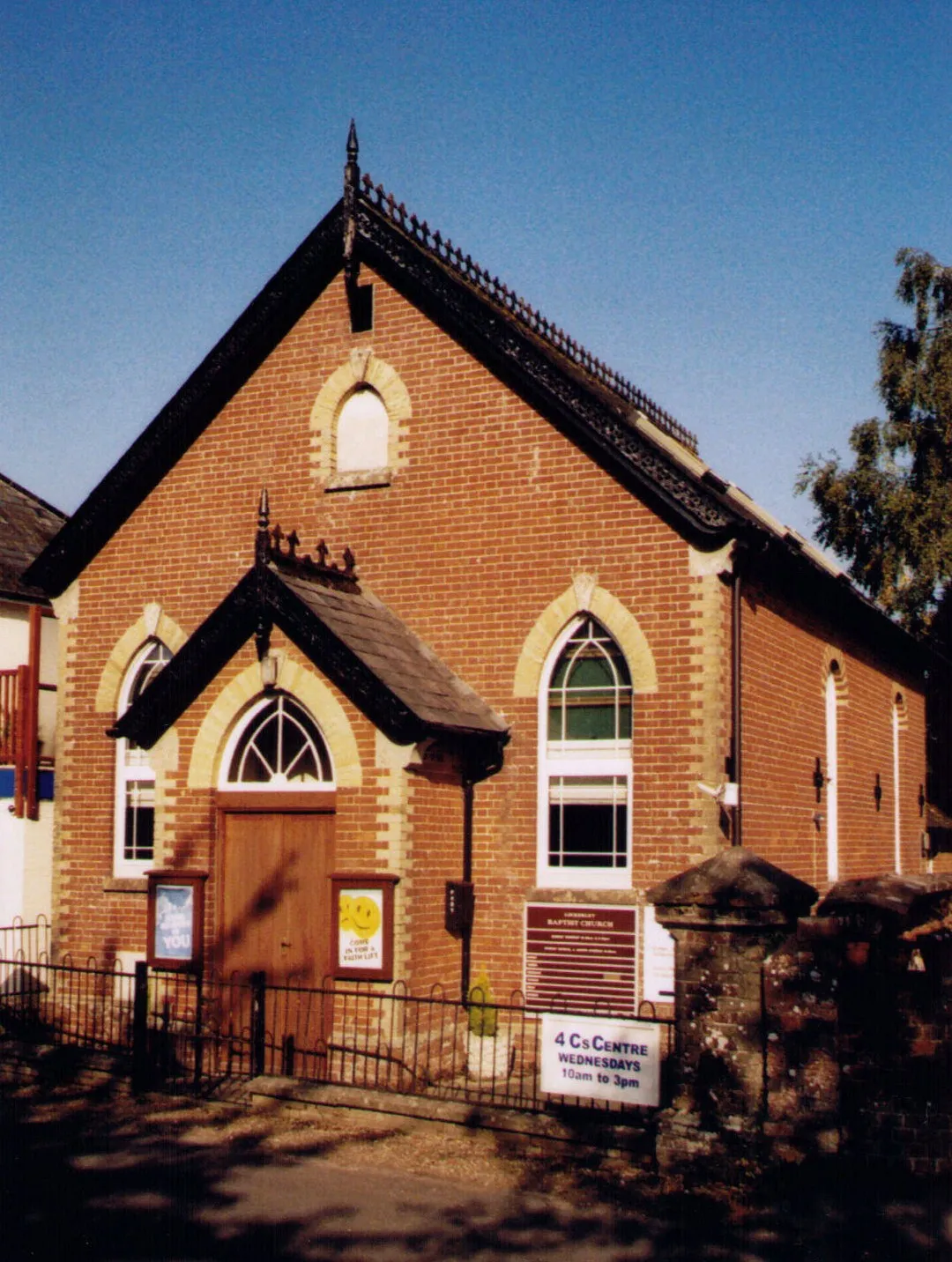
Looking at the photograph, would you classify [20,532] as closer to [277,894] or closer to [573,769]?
[277,894]

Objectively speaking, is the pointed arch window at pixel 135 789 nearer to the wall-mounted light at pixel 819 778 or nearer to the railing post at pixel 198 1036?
the railing post at pixel 198 1036

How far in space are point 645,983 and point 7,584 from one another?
11.5 m

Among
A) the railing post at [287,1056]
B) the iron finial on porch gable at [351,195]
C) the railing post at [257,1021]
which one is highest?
the iron finial on porch gable at [351,195]

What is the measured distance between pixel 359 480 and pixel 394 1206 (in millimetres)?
8216

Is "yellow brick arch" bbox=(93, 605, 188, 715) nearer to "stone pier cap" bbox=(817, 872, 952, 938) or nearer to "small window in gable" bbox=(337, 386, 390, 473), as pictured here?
"small window in gable" bbox=(337, 386, 390, 473)

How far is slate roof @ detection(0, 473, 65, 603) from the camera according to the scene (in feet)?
65.1

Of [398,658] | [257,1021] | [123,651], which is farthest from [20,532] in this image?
[257,1021]

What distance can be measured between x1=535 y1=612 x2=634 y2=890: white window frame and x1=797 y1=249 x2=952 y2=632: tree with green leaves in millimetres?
15473

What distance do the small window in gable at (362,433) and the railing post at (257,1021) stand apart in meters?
5.81

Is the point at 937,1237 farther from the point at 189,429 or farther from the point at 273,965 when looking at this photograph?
the point at 189,429

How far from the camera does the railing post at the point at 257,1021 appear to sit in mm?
11344

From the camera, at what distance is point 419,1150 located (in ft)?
31.8

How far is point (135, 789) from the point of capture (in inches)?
608

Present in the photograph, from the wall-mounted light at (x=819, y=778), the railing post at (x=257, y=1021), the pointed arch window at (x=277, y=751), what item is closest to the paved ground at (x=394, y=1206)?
the railing post at (x=257, y=1021)
